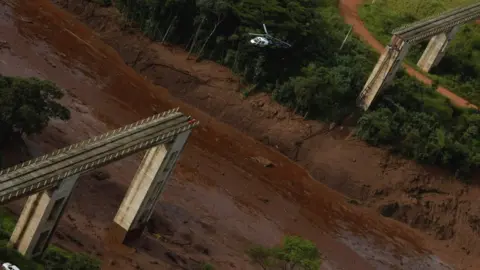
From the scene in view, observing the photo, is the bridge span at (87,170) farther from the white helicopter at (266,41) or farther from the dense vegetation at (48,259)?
the white helicopter at (266,41)

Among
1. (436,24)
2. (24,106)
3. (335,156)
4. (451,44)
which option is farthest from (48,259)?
(451,44)

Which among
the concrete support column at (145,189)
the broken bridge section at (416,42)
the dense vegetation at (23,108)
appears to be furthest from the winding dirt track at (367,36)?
the dense vegetation at (23,108)

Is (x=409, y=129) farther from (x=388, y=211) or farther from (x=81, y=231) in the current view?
(x=81, y=231)

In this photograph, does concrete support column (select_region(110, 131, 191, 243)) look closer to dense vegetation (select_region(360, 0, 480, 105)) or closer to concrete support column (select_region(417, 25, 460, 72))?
concrete support column (select_region(417, 25, 460, 72))

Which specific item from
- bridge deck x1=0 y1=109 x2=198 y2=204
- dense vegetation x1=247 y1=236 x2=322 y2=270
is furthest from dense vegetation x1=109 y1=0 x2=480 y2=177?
dense vegetation x1=247 y1=236 x2=322 y2=270

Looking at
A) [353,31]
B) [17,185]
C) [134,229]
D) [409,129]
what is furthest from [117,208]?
[353,31]

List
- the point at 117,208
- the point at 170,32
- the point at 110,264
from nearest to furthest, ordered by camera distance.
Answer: the point at 110,264 → the point at 117,208 → the point at 170,32
